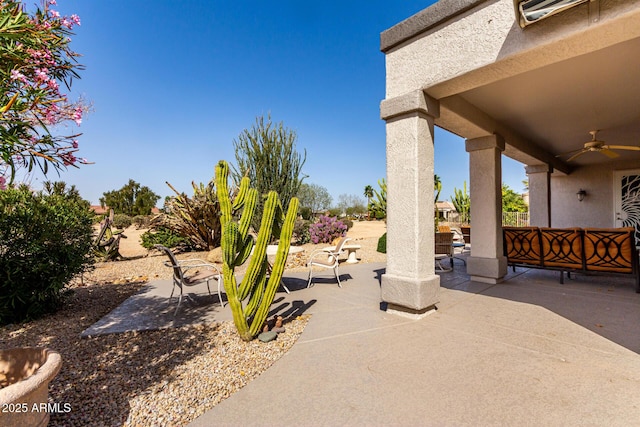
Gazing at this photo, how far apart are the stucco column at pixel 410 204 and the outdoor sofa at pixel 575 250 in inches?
123

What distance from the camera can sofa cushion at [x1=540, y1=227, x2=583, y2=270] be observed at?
494 cm

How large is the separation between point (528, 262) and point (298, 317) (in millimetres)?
4652

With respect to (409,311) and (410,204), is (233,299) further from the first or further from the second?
(410,204)

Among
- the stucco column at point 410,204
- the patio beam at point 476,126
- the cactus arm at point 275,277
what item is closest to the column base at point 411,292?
the stucco column at point 410,204

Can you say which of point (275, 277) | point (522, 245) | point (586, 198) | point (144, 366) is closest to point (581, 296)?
point (522, 245)

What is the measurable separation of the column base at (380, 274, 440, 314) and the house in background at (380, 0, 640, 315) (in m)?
0.01

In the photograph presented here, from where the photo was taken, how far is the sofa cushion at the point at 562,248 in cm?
494

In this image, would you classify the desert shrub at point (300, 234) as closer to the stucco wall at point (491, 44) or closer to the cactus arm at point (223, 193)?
the stucco wall at point (491, 44)

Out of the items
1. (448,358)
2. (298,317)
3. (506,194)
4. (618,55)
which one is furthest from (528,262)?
(506,194)

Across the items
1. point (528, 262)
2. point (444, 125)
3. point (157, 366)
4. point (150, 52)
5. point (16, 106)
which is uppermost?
point (150, 52)

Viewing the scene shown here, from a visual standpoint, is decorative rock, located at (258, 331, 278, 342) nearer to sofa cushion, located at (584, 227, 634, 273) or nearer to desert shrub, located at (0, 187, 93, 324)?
desert shrub, located at (0, 187, 93, 324)

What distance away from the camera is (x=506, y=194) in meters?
23.1

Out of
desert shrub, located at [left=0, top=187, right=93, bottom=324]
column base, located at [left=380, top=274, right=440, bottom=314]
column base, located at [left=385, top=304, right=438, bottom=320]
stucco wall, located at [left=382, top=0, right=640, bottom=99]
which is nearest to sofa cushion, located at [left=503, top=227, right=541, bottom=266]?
column base, located at [left=385, top=304, right=438, bottom=320]

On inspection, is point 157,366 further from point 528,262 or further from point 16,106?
point 528,262
